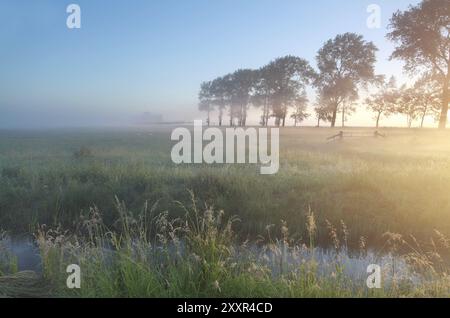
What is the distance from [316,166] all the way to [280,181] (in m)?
3.81

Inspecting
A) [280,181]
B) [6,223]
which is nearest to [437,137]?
[280,181]

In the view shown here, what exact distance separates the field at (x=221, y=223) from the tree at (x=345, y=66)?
28.6 m

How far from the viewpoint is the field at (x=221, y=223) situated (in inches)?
216

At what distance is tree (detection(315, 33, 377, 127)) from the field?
93.9ft

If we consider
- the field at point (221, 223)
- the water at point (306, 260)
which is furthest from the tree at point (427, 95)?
the water at point (306, 260)

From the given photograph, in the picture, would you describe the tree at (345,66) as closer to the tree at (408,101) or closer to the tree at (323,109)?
the tree at (323,109)

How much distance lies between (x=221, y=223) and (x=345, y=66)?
37.9 meters

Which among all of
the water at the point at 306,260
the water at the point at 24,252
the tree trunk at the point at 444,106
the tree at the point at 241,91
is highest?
the tree at the point at 241,91

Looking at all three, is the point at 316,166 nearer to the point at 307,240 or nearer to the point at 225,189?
the point at 225,189

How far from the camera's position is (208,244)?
20.7 feet

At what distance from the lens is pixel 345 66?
136 feet

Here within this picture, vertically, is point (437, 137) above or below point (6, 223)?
above

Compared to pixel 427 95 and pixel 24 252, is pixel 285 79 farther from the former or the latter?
pixel 24 252
